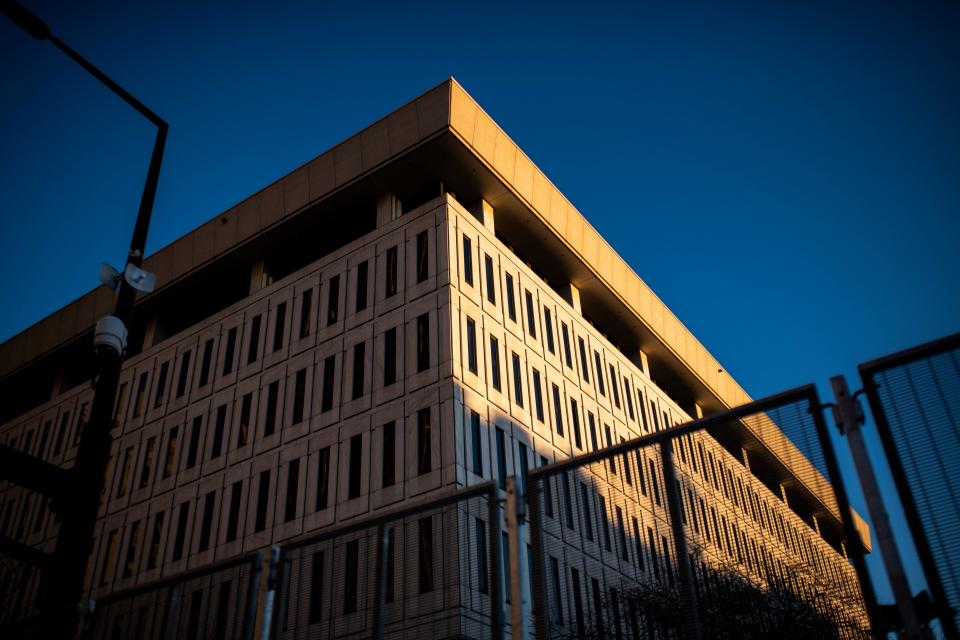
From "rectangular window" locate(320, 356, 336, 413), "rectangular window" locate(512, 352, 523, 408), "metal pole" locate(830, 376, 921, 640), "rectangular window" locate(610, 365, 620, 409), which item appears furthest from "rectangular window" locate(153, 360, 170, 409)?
"metal pole" locate(830, 376, 921, 640)

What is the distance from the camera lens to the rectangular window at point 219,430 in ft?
126

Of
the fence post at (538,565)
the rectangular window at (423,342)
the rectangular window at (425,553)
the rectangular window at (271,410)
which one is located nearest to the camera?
the fence post at (538,565)

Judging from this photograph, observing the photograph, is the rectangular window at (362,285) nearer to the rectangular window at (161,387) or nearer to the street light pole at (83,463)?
the rectangular window at (161,387)

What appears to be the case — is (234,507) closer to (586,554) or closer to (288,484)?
(288,484)

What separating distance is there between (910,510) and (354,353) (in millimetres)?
30236

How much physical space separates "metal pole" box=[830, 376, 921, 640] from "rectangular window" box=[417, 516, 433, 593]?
4.10m

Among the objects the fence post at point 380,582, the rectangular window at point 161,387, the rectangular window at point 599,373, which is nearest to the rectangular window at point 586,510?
the fence post at point 380,582

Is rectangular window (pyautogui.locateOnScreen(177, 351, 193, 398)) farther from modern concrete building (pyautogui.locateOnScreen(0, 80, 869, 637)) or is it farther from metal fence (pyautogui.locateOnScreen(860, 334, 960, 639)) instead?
metal fence (pyautogui.locateOnScreen(860, 334, 960, 639))

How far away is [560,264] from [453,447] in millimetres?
17288

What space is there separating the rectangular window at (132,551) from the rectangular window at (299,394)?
1015cm

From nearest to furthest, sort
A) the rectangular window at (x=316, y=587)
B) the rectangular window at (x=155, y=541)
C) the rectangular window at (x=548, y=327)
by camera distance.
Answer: the rectangular window at (x=316, y=587) → the rectangular window at (x=155, y=541) → the rectangular window at (x=548, y=327)

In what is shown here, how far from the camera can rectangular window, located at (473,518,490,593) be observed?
8844 mm

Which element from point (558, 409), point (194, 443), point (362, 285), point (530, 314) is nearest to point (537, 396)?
point (558, 409)

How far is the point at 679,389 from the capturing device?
55.9 m
